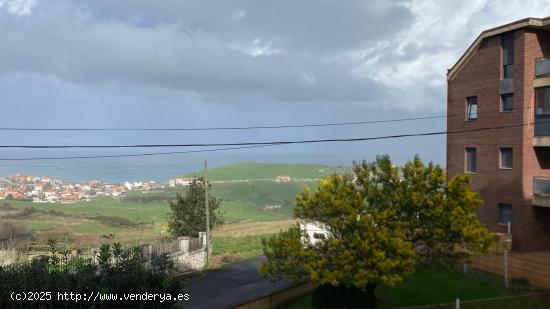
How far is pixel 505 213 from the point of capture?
36.5m

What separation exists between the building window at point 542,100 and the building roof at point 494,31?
157 inches

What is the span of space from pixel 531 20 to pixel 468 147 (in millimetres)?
10121

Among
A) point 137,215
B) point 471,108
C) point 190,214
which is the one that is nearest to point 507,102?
point 471,108

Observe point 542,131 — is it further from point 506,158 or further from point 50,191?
point 50,191

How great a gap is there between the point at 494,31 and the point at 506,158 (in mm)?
8645

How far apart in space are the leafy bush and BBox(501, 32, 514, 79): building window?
30.4 metres

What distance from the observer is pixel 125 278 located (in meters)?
12.1

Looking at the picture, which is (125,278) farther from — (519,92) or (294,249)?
(519,92)

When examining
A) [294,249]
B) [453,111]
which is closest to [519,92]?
[453,111]

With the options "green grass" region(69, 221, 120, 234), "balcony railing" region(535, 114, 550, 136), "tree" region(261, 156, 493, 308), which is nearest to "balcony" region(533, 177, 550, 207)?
"balcony railing" region(535, 114, 550, 136)

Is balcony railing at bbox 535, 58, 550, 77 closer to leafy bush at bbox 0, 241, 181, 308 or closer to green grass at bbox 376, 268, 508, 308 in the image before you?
green grass at bbox 376, 268, 508, 308

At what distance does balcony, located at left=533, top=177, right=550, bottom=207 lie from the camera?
33.1 metres

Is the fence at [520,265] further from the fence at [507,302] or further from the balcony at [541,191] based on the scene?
the balcony at [541,191]

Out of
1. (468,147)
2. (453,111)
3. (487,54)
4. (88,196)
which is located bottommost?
(88,196)
